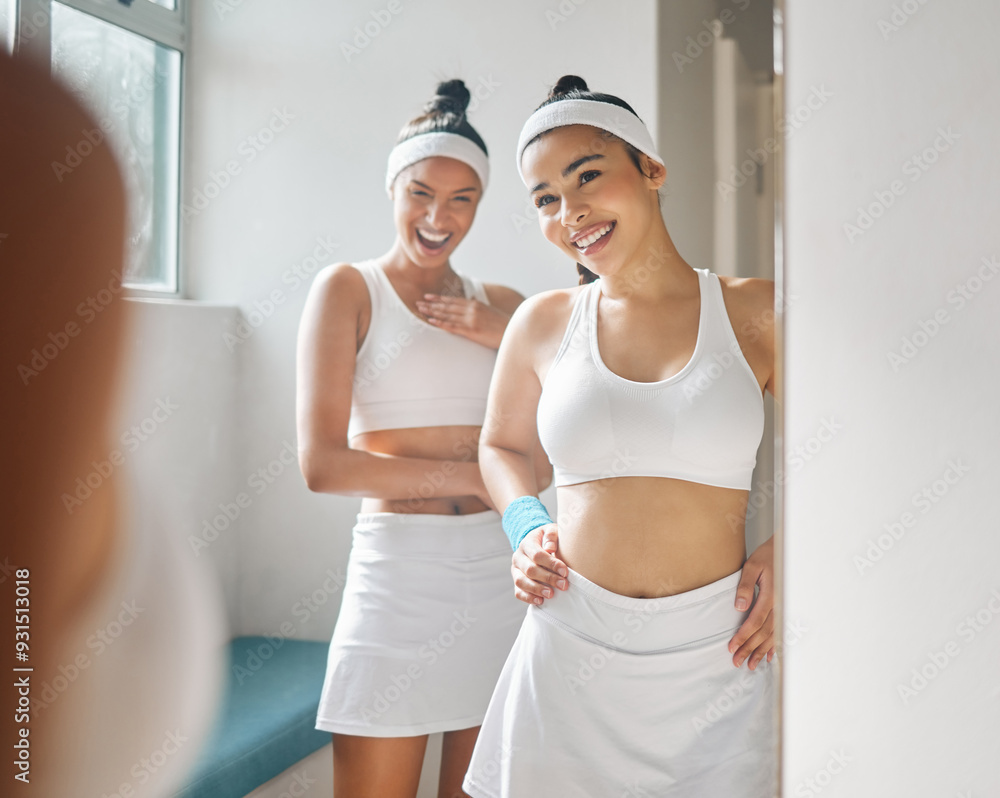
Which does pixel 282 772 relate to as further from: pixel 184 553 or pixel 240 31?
pixel 240 31

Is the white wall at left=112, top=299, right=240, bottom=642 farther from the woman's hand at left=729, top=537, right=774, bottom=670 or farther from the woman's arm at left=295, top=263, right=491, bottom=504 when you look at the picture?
the woman's hand at left=729, top=537, right=774, bottom=670

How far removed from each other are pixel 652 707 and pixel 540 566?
17 centimetres

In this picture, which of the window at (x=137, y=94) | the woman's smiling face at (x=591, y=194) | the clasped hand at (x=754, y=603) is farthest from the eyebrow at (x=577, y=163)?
the window at (x=137, y=94)

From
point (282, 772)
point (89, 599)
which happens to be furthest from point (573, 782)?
point (89, 599)

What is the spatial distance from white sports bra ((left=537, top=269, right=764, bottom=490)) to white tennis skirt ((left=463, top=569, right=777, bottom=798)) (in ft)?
0.37

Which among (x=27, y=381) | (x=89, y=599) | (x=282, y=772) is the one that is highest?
(x=27, y=381)

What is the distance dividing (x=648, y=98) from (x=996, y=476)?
490mm

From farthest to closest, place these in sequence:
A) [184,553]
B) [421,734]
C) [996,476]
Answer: [184,553]
[421,734]
[996,476]

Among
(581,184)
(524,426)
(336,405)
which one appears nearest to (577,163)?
(581,184)

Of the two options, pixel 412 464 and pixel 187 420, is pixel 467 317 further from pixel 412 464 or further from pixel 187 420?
pixel 187 420

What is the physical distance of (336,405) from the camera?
912 mm

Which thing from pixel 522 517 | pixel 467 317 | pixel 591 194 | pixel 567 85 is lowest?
pixel 522 517

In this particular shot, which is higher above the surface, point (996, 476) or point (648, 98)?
point (648, 98)

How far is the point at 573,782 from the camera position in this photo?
80cm
